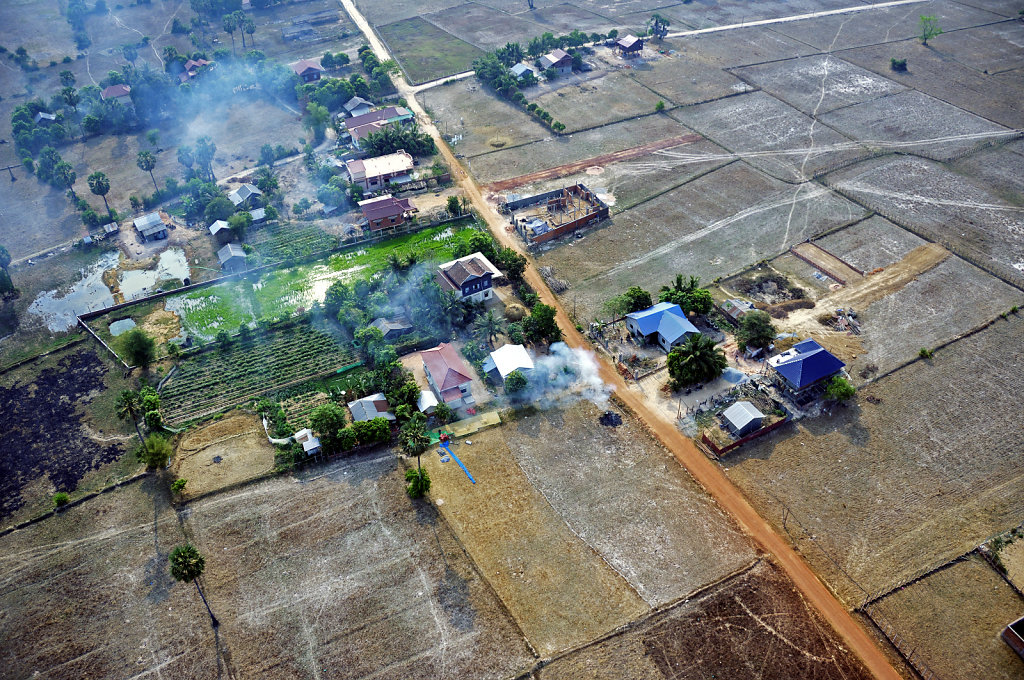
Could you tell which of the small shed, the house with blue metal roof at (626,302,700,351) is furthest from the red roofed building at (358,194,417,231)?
the small shed

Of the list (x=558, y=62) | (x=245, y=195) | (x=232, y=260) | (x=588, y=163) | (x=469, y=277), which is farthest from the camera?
(x=558, y=62)

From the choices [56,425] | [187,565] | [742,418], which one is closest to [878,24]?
[742,418]

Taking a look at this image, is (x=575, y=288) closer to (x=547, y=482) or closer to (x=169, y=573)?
(x=547, y=482)

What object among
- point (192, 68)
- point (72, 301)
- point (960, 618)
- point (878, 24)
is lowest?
point (960, 618)

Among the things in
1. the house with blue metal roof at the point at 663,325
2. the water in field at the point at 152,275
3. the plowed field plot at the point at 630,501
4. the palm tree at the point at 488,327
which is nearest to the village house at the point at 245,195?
the water in field at the point at 152,275

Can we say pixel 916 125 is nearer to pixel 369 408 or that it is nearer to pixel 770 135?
pixel 770 135

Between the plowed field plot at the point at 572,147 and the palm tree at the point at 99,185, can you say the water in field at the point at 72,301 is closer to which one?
the palm tree at the point at 99,185

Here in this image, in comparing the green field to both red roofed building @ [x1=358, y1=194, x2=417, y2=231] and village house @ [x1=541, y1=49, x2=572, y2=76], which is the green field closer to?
village house @ [x1=541, y1=49, x2=572, y2=76]

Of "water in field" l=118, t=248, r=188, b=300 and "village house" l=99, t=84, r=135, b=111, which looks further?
"village house" l=99, t=84, r=135, b=111
